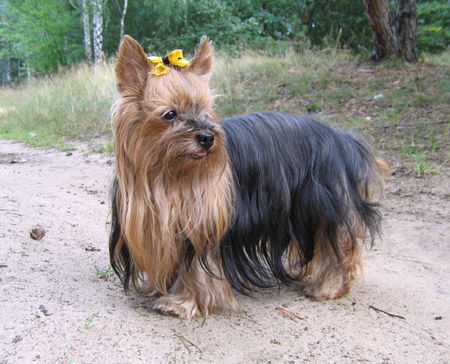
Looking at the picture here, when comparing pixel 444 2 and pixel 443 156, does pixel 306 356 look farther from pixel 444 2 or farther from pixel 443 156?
pixel 444 2

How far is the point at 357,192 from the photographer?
3656 millimetres

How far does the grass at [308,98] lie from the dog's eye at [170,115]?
3.58 metres

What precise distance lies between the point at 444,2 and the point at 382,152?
11.5 m

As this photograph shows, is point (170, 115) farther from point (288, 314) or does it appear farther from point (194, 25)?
point (194, 25)

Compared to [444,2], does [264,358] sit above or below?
below

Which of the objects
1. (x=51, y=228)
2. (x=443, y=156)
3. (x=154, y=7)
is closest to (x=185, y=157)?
(x=51, y=228)

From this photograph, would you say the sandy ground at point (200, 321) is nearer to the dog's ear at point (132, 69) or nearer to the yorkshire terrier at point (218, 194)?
the yorkshire terrier at point (218, 194)

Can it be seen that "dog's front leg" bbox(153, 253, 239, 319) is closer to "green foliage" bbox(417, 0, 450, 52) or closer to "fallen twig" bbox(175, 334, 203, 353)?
"fallen twig" bbox(175, 334, 203, 353)

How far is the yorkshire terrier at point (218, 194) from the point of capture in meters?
2.88

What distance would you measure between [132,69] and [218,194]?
87cm

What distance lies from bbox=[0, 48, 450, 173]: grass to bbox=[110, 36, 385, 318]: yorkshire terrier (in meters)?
3.02

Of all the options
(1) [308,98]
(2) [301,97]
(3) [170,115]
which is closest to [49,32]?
(2) [301,97]

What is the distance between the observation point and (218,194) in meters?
3.03

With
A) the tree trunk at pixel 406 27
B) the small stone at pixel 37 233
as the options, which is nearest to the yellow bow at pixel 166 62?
the small stone at pixel 37 233
